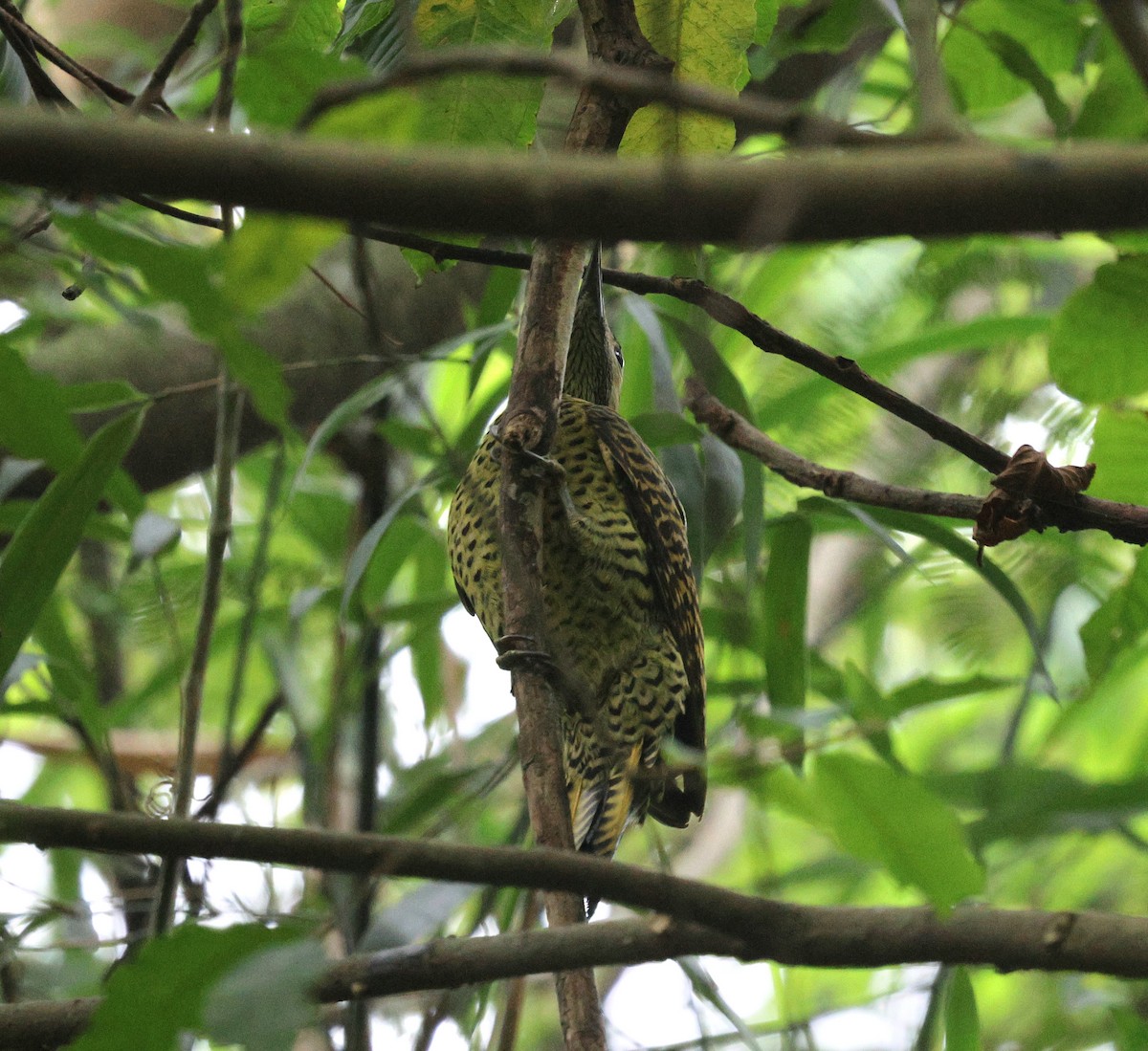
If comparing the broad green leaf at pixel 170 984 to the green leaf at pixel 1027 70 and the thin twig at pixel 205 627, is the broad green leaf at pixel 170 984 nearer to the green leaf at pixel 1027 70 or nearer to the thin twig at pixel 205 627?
the thin twig at pixel 205 627

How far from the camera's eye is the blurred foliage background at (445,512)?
0.83 meters

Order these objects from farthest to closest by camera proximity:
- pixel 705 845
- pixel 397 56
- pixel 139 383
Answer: pixel 705 845 → pixel 139 383 → pixel 397 56

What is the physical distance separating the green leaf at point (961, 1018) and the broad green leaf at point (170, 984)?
0.85m

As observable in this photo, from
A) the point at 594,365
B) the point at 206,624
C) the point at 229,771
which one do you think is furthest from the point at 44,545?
the point at 594,365

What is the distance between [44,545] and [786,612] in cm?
91

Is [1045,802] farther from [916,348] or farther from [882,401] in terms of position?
[882,401]

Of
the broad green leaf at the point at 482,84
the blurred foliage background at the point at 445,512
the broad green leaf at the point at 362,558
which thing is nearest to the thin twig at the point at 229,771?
the blurred foliage background at the point at 445,512

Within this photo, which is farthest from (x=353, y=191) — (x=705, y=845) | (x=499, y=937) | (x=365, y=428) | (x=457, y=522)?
(x=705, y=845)

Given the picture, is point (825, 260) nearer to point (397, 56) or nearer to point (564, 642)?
point (564, 642)

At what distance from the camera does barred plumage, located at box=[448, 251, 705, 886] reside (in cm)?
203

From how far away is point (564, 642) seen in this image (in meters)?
2.10

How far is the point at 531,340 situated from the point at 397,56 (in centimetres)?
31

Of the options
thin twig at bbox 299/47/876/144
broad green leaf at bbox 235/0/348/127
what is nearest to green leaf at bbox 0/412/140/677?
broad green leaf at bbox 235/0/348/127

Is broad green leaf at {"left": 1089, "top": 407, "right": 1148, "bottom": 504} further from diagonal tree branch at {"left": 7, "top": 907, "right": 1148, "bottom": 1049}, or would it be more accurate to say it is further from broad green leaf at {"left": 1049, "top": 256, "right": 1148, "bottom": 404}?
diagonal tree branch at {"left": 7, "top": 907, "right": 1148, "bottom": 1049}
